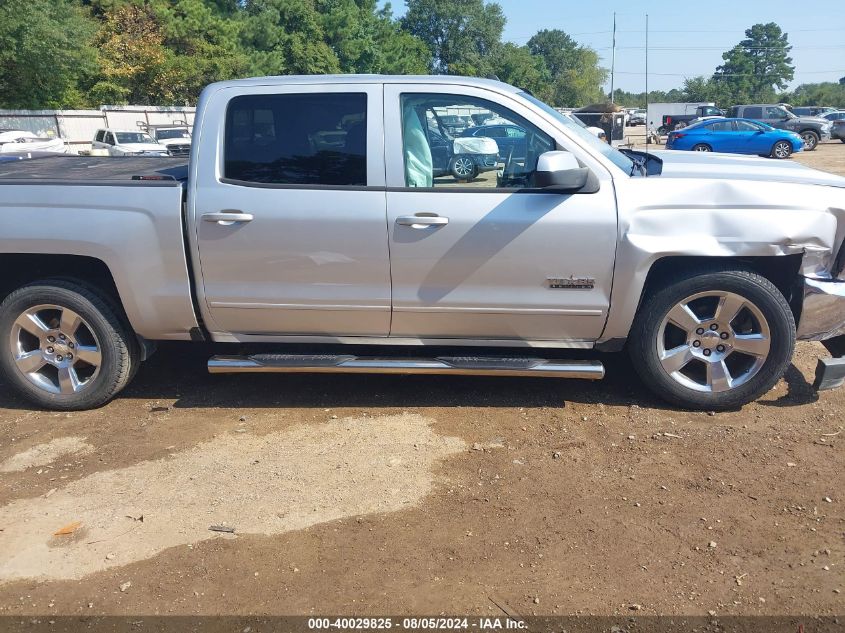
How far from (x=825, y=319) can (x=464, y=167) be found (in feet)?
7.30

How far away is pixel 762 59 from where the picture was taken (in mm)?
113938

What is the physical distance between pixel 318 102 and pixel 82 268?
1.80m

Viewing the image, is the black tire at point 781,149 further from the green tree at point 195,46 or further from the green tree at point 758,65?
the green tree at point 758,65

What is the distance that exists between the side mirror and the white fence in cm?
3093

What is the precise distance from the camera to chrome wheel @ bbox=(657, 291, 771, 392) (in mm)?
4102

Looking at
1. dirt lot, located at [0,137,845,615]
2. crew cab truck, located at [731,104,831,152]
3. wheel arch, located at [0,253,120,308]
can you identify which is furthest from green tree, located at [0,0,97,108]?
dirt lot, located at [0,137,845,615]

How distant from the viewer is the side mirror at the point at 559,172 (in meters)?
3.80

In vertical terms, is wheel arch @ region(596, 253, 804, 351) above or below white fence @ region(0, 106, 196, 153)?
below

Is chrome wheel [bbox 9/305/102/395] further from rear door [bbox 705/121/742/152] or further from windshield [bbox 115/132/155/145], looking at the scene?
windshield [bbox 115/132/155/145]

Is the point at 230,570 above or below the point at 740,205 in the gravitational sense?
below

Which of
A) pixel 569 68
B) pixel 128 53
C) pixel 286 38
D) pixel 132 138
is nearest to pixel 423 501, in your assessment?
pixel 132 138

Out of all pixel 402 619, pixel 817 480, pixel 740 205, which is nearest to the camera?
pixel 402 619

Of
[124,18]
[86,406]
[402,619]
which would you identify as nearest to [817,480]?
[402,619]

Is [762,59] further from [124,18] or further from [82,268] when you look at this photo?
[82,268]
